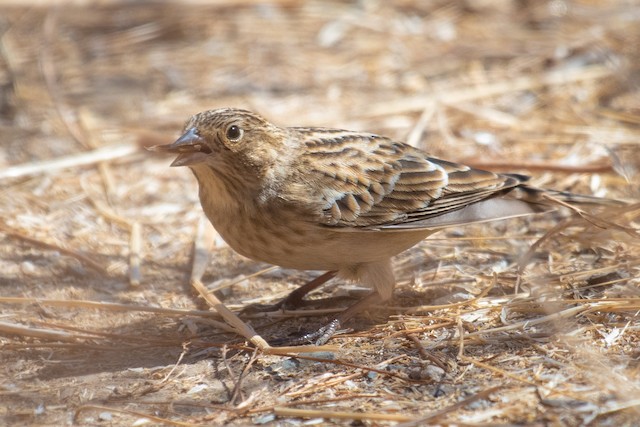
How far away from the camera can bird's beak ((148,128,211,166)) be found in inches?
182

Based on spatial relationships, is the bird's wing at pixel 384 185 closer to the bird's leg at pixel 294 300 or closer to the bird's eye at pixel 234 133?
the bird's eye at pixel 234 133

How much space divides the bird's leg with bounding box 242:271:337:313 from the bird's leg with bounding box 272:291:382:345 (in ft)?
0.87

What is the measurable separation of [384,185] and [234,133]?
914 mm

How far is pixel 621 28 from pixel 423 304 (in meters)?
4.95

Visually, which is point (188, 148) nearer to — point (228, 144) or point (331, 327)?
point (228, 144)

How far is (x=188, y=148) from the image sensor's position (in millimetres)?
4672

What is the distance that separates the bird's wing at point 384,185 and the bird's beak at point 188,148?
51 cm

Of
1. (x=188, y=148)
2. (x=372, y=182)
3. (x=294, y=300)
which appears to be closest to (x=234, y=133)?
(x=188, y=148)

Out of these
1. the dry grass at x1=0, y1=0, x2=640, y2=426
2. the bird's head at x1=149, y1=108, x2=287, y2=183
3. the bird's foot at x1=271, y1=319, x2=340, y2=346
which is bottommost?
the bird's foot at x1=271, y1=319, x2=340, y2=346

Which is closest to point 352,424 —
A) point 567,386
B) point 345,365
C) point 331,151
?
point 345,365

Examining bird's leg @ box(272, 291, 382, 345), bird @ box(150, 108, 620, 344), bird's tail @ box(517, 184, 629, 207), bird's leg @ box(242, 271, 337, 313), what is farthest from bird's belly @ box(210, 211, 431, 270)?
bird's tail @ box(517, 184, 629, 207)

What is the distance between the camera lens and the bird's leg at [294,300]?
5238 mm

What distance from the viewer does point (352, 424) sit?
12.7ft

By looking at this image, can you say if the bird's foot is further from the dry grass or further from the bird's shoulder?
the bird's shoulder
